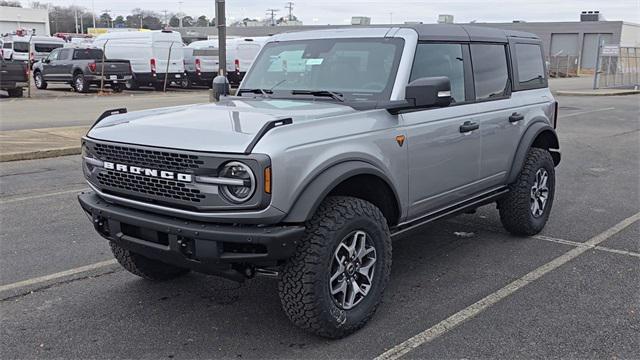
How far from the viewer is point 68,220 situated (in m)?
6.40

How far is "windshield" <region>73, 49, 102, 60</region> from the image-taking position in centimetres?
2516

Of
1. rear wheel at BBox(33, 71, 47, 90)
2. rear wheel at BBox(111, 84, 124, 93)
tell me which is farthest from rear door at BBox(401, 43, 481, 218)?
rear wheel at BBox(33, 71, 47, 90)

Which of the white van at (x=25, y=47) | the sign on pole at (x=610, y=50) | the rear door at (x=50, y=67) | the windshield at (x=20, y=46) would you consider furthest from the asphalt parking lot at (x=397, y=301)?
the windshield at (x=20, y=46)

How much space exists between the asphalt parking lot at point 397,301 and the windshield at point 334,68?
1491 mm

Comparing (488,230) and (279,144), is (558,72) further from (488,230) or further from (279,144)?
(279,144)

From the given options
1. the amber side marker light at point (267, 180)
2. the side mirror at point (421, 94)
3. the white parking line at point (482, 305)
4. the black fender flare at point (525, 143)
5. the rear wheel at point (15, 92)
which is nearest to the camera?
the amber side marker light at point (267, 180)

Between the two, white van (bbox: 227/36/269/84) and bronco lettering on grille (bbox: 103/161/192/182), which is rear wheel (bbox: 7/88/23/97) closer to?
white van (bbox: 227/36/269/84)

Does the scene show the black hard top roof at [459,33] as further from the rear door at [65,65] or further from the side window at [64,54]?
the side window at [64,54]

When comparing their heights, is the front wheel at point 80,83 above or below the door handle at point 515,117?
below

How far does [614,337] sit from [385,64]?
2363mm

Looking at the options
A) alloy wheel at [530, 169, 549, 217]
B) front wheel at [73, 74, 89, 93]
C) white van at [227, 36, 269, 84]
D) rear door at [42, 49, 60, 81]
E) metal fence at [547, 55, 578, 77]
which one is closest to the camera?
alloy wheel at [530, 169, 549, 217]

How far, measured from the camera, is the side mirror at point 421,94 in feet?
13.1

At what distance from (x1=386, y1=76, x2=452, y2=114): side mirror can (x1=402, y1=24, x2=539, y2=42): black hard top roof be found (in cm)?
68

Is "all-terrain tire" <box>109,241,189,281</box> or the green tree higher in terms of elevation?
the green tree
